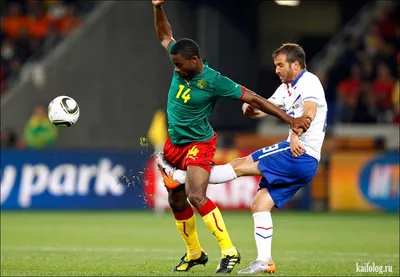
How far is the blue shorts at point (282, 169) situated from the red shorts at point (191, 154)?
45 centimetres

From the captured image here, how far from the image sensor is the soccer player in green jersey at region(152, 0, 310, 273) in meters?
8.40

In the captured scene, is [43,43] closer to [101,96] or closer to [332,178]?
[101,96]

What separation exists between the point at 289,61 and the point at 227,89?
0.66m

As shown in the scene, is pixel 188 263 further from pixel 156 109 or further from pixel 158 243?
pixel 156 109

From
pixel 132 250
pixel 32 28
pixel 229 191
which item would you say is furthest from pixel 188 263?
pixel 32 28

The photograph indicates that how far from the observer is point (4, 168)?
62.4ft

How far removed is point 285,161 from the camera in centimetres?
858

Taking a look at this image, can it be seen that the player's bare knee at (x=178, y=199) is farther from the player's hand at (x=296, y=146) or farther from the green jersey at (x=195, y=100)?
the player's hand at (x=296, y=146)

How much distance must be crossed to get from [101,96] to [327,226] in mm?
9224

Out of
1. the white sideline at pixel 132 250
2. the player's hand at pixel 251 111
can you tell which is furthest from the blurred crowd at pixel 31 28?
the player's hand at pixel 251 111

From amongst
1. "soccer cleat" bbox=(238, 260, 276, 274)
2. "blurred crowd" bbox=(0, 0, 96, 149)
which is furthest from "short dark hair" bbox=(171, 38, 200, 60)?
"blurred crowd" bbox=(0, 0, 96, 149)

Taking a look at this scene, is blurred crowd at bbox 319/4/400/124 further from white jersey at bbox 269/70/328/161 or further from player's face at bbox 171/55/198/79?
player's face at bbox 171/55/198/79

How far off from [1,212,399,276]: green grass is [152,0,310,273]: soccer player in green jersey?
20.2 inches

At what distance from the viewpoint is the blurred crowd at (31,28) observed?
82.6 feet
